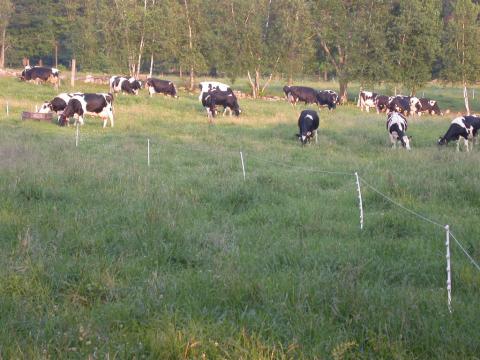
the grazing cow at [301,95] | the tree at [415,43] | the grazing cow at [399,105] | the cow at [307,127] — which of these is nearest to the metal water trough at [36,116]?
the cow at [307,127]

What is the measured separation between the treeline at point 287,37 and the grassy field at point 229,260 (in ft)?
95.1

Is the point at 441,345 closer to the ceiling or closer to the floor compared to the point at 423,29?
closer to the floor

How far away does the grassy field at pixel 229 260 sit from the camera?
485 centimetres

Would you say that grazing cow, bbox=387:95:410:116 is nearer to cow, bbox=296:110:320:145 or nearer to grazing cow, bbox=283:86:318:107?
grazing cow, bbox=283:86:318:107

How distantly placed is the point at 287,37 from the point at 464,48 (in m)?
13.3

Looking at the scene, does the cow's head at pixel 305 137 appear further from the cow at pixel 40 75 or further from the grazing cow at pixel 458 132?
the cow at pixel 40 75

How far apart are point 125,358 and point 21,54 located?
66.1 meters

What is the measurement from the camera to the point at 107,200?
9.72 m

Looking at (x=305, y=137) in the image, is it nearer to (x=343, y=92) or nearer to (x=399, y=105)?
(x=399, y=105)

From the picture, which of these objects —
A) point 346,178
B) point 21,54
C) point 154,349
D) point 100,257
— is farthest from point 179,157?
point 21,54

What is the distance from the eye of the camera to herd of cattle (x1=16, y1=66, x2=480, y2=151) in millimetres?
20234

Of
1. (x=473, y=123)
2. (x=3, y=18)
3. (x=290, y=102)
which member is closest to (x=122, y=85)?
(x=290, y=102)

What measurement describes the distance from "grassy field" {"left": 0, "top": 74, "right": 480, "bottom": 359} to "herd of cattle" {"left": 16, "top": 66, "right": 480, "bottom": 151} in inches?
220

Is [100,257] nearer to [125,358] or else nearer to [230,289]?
[230,289]
